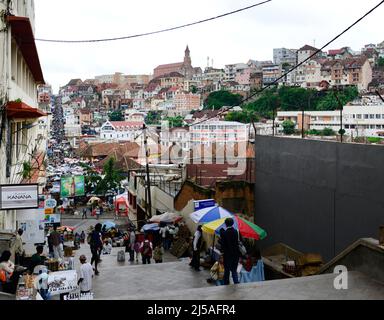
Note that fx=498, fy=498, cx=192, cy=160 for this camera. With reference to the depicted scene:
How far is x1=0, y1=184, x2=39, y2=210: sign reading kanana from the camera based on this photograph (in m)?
9.98

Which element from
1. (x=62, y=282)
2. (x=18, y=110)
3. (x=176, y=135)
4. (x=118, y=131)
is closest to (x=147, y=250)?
(x=18, y=110)

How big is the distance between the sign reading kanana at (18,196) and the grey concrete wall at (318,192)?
5690mm

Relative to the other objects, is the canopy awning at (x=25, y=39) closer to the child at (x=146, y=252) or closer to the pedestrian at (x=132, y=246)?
the pedestrian at (x=132, y=246)

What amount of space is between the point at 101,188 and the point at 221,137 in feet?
127

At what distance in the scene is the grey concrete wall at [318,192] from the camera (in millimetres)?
8766

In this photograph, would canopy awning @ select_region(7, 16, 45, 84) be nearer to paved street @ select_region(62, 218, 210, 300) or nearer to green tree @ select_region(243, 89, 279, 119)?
paved street @ select_region(62, 218, 210, 300)

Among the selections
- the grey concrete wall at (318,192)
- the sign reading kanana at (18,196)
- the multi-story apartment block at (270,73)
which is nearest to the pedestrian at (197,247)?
the grey concrete wall at (318,192)

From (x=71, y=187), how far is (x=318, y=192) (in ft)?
99.4

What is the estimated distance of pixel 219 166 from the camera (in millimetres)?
22469

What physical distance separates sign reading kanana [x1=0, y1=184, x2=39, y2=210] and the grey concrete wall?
569 cm

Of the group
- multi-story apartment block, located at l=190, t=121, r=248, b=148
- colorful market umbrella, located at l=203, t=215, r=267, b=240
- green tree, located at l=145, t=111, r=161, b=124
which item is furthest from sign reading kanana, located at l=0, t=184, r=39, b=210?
green tree, located at l=145, t=111, r=161, b=124

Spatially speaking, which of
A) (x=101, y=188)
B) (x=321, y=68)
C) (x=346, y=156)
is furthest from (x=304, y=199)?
(x=321, y=68)
